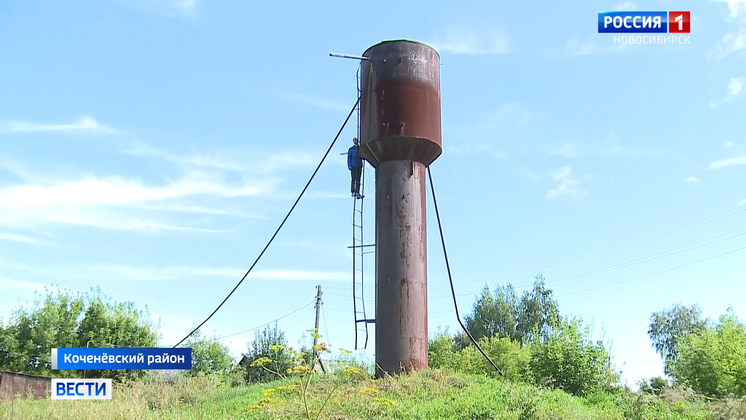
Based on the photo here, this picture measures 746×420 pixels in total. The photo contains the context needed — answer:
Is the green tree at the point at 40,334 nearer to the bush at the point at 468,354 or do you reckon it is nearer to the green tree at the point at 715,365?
the bush at the point at 468,354

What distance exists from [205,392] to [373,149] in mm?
7431

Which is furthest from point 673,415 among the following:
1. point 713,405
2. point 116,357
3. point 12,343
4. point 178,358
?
point 12,343

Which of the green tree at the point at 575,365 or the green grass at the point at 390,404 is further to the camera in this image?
the green tree at the point at 575,365

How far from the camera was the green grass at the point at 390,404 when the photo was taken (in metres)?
10.4

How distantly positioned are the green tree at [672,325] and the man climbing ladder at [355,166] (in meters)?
37.7

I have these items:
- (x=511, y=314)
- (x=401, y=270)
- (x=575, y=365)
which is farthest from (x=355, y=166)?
(x=511, y=314)

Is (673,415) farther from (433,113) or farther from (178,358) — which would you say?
(178,358)

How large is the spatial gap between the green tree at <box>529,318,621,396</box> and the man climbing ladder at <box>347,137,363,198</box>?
6455 mm

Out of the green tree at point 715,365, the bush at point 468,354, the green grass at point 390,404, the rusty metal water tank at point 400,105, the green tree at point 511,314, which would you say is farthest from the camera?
the green tree at point 511,314

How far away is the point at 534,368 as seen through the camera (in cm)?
1673

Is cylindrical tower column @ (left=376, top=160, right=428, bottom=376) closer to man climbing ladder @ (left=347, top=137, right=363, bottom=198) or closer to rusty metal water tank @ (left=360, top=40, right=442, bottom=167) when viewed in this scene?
rusty metal water tank @ (left=360, top=40, right=442, bottom=167)
